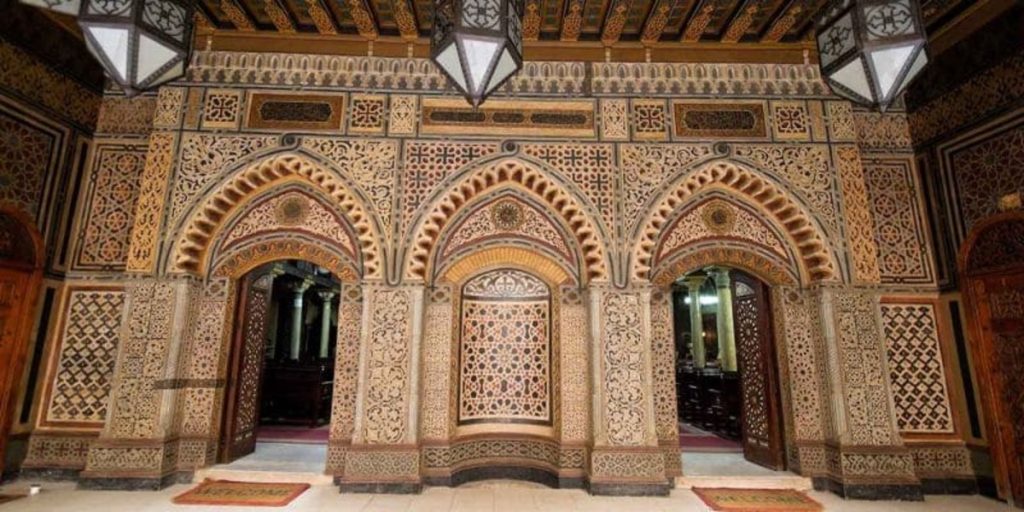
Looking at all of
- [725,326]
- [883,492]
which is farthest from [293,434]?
[725,326]

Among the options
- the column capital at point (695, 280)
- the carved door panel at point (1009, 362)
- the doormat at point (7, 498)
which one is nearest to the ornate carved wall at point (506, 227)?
the carved door panel at point (1009, 362)

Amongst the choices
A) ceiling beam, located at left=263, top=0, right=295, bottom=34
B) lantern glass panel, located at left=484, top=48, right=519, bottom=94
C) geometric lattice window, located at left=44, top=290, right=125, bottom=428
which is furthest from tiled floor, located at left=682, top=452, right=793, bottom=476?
ceiling beam, located at left=263, top=0, right=295, bottom=34

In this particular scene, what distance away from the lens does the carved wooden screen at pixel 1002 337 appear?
12.1 ft

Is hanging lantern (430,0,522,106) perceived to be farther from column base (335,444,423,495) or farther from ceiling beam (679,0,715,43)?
column base (335,444,423,495)

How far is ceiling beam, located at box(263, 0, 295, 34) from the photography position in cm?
408

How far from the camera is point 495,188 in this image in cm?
440

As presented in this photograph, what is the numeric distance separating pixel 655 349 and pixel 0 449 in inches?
194

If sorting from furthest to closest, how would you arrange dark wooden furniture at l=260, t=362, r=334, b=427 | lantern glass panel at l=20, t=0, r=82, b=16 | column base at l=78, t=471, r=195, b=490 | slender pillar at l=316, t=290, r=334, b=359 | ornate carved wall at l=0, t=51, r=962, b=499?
1. slender pillar at l=316, t=290, r=334, b=359
2. dark wooden furniture at l=260, t=362, r=334, b=427
3. ornate carved wall at l=0, t=51, r=962, b=499
4. column base at l=78, t=471, r=195, b=490
5. lantern glass panel at l=20, t=0, r=82, b=16

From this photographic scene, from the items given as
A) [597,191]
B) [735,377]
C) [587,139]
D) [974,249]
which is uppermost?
[587,139]

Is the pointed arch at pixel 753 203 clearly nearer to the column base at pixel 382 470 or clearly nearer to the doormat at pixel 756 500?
the doormat at pixel 756 500

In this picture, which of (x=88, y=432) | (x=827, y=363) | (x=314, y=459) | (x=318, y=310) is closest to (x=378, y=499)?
(x=314, y=459)

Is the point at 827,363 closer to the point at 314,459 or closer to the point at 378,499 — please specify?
the point at 378,499

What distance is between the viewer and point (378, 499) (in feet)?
11.8

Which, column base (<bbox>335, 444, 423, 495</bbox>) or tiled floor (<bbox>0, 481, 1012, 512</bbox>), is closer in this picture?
tiled floor (<bbox>0, 481, 1012, 512</bbox>)
